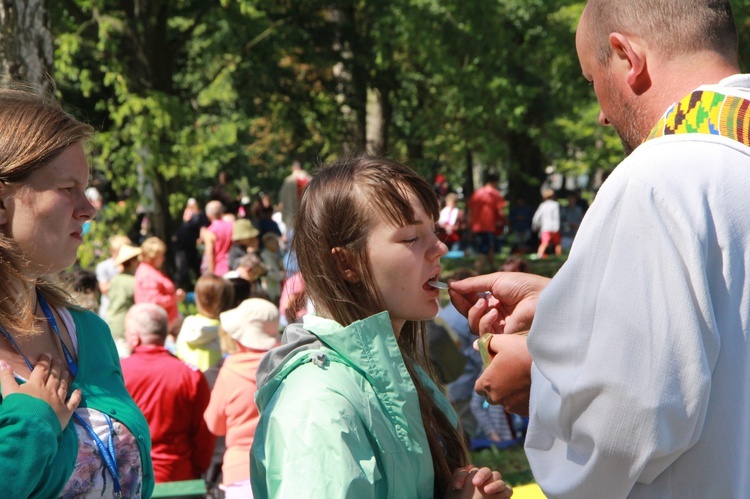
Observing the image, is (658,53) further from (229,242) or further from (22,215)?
(229,242)

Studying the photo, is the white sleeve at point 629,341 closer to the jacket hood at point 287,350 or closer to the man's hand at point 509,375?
the man's hand at point 509,375

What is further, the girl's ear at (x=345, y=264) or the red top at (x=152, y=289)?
the red top at (x=152, y=289)

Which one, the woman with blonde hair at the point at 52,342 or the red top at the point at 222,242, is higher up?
the woman with blonde hair at the point at 52,342

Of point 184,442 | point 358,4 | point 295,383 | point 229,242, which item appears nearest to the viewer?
point 295,383

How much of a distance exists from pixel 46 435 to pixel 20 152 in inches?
26.1

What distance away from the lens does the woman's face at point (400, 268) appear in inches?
90.4

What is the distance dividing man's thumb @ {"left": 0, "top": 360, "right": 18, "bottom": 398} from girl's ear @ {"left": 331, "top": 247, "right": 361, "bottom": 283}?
0.80 meters

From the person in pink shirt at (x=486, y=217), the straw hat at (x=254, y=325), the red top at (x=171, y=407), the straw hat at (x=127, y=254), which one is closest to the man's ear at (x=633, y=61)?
the straw hat at (x=254, y=325)

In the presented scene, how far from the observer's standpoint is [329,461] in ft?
6.17

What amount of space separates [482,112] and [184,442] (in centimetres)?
1269

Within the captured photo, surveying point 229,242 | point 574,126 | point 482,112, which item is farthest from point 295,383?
point 574,126

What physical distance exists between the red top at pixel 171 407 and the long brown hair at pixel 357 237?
284cm

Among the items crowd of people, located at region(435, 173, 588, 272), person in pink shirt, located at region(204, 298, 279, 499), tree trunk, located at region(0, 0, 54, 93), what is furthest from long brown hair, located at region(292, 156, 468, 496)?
crowd of people, located at region(435, 173, 588, 272)

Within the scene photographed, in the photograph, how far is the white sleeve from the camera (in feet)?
5.45
